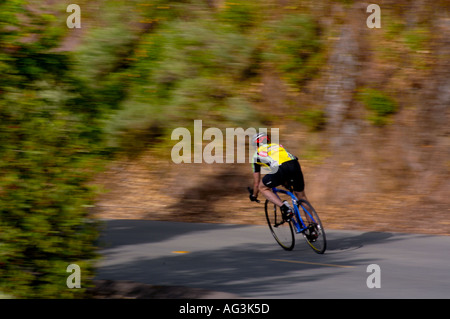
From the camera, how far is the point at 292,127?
722 inches

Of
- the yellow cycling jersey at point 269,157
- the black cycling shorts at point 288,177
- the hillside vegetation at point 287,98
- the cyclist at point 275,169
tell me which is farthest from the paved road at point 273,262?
the hillside vegetation at point 287,98

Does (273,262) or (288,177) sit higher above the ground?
(288,177)

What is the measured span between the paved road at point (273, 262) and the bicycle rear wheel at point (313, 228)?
0.15 meters

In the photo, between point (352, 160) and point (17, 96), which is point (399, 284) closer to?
point (17, 96)

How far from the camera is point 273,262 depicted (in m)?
10.3

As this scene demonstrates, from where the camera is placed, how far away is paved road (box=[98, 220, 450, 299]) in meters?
8.58

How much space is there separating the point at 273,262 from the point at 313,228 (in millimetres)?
871

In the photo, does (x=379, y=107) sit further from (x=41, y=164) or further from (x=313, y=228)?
(x=41, y=164)

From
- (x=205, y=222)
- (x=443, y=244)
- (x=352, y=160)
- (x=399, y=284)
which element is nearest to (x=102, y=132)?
(x=399, y=284)

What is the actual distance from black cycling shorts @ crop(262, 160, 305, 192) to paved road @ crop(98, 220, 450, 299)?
3.42ft

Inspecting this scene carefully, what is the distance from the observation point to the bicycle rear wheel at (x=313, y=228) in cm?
1067

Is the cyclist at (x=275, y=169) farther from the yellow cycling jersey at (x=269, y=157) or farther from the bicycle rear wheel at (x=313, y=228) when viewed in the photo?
the bicycle rear wheel at (x=313, y=228)

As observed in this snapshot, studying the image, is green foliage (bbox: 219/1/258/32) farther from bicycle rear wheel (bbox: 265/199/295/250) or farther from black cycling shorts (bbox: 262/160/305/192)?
black cycling shorts (bbox: 262/160/305/192)

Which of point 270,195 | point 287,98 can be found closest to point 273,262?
point 270,195
